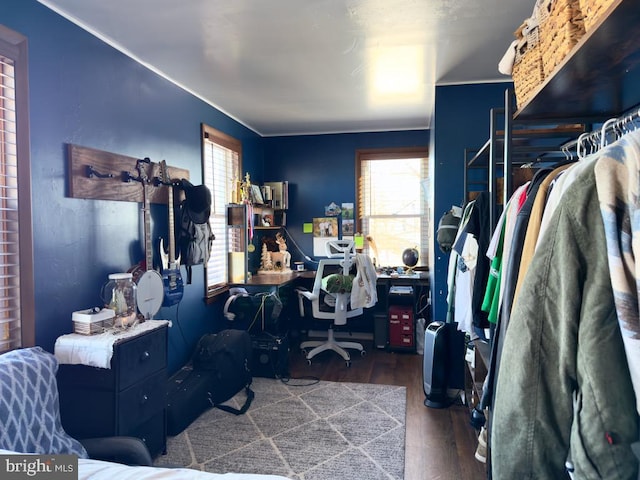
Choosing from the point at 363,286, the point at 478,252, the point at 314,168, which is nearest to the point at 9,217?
the point at 478,252

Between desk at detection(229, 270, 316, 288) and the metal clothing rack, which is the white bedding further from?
desk at detection(229, 270, 316, 288)

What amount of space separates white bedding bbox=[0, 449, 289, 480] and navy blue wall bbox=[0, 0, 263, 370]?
1057 millimetres

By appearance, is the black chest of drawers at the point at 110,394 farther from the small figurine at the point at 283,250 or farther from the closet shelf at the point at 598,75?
the small figurine at the point at 283,250

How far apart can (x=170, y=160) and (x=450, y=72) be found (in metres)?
2.22

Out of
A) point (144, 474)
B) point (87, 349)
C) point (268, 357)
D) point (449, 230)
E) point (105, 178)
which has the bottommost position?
point (268, 357)

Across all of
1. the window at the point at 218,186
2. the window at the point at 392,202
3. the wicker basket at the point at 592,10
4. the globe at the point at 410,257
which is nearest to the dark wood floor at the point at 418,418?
the globe at the point at 410,257

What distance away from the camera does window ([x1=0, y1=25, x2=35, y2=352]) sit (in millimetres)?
1911

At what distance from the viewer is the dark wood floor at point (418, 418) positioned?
229 cm

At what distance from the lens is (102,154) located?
242cm

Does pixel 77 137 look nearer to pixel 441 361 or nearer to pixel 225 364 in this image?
pixel 225 364

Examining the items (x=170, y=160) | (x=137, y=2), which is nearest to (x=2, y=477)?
(x=137, y=2)

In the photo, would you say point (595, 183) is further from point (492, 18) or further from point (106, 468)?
point (492, 18)

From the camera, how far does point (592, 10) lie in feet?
3.37

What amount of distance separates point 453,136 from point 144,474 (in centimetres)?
312
